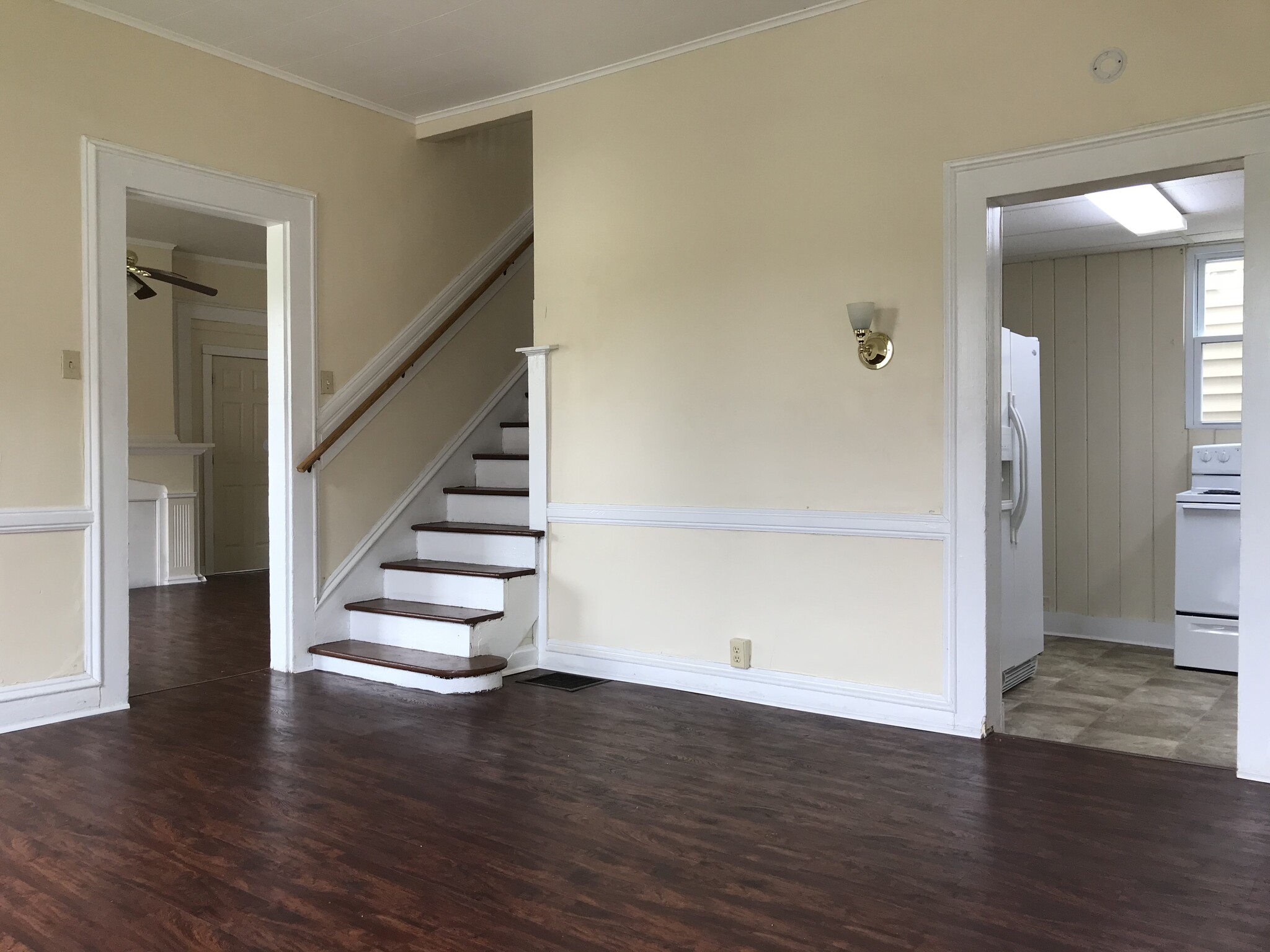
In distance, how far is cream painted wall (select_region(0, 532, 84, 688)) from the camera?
3598 millimetres

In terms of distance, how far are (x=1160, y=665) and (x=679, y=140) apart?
373 centimetres

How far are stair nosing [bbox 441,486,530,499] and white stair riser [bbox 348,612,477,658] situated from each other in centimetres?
88

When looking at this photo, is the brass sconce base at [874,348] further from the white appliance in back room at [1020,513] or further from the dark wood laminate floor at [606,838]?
the dark wood laminate floor at [606,838]

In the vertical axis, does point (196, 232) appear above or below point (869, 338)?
above

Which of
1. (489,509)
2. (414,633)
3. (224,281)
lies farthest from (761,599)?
(224,281)

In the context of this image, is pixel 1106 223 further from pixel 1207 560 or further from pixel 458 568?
pixel 458 568

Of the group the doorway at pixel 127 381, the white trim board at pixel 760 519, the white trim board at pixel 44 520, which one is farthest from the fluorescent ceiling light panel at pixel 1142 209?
the white trim board at pixel 44 520

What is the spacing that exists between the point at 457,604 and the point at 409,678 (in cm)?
52

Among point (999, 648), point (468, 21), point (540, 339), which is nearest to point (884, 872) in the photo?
point (999, 648)

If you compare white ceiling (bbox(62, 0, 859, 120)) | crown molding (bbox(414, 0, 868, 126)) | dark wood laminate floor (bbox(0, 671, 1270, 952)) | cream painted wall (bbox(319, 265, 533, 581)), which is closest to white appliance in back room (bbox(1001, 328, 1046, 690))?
dark wood laminate floor (bbox(0, 671, 1270, 952))

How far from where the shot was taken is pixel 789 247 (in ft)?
12.7

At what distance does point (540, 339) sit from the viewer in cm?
470

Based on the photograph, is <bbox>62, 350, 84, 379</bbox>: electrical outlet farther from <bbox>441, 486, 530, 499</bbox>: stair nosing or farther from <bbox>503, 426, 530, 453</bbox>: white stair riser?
<bbox>503, 426, 530, 453</bbox>: white stair riser

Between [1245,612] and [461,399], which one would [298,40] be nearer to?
[461,399]
